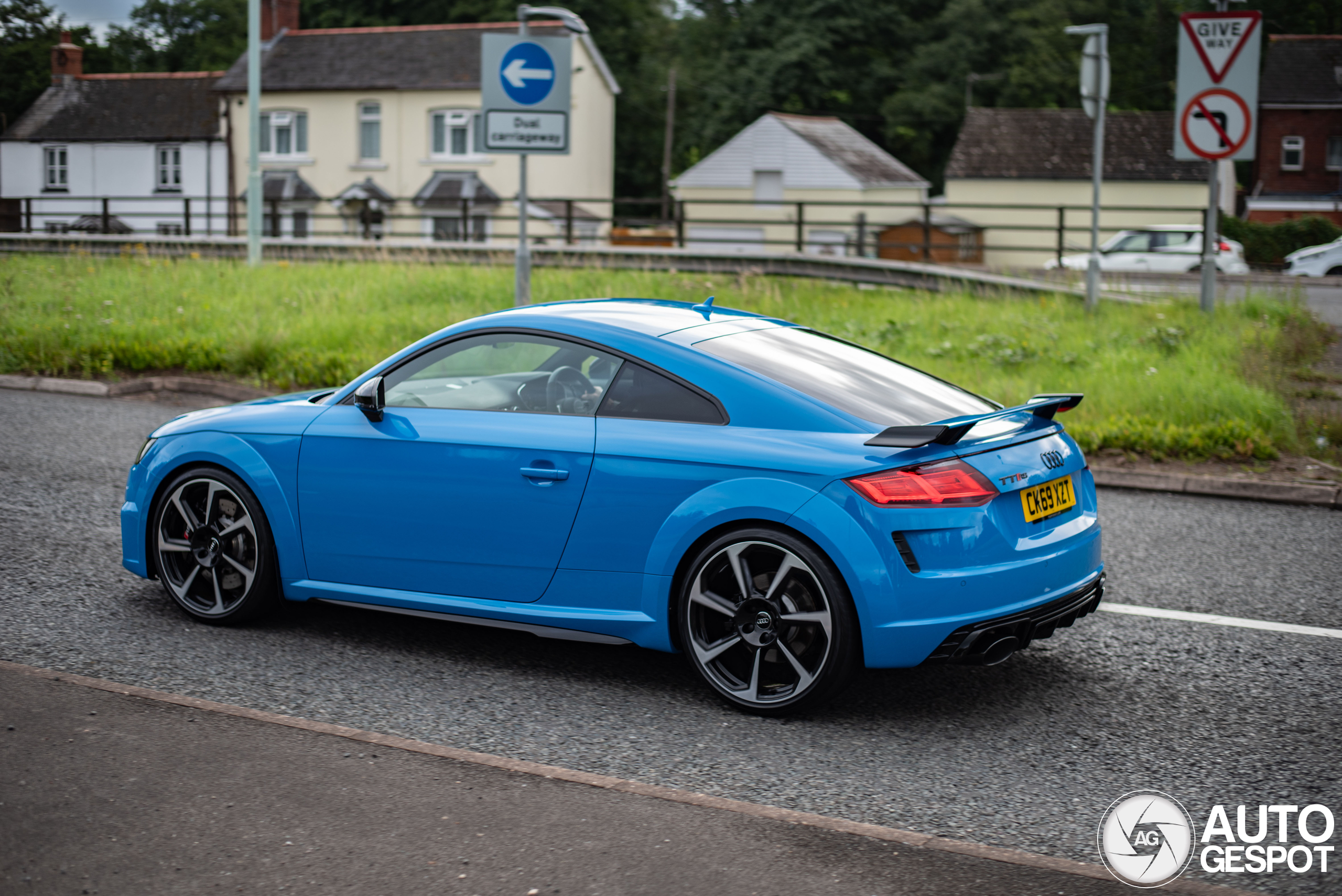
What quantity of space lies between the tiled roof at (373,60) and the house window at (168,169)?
410 cm

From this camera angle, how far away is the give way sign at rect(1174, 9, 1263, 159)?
12578mm

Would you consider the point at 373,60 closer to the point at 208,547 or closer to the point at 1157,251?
the point at 1157,251

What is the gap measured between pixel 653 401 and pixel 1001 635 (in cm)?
148

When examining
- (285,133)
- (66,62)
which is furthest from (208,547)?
(66,62)

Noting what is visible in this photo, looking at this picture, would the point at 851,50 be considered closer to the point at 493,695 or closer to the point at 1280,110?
the point at 1280,110

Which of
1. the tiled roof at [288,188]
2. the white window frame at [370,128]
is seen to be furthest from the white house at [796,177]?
the tiled roof at [288,188]

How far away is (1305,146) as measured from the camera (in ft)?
184

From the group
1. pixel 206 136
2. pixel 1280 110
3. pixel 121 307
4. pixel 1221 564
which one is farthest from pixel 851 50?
pixel 1221 564

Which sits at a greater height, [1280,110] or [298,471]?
[1280,110]

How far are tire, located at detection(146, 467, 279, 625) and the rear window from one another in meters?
2.06

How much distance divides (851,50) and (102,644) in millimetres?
64746

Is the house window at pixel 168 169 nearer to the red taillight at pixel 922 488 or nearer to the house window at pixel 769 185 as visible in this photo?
the house window at pixel 769 185

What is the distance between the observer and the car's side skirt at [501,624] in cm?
473

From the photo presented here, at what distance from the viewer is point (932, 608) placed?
4199 millimetres
